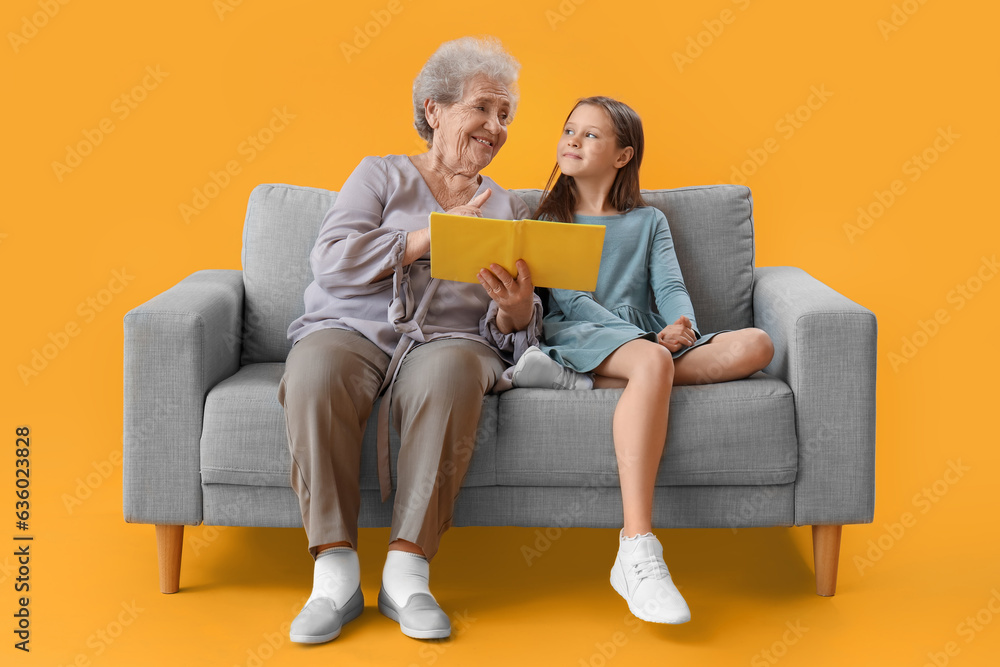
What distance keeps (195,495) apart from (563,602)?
0.83 m

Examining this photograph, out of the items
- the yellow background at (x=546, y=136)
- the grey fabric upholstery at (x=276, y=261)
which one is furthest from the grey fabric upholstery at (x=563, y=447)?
the yellow background at (x=546, y=136)

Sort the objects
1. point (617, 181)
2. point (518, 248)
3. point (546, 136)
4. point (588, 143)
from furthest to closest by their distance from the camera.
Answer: point (546, 136) < point (617, 181) < point (588, 143) < point (518, 248)

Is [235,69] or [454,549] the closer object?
[454,549]

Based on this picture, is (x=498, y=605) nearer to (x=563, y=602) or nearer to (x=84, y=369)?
(x=563, y=602)

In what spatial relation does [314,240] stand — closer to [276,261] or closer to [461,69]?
[276,261]

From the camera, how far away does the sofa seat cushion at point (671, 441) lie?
2.03m

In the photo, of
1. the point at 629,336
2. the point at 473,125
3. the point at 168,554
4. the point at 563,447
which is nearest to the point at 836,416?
the point at 629,336

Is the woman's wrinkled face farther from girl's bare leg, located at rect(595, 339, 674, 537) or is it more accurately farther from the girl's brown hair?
girl's bare leg, located at rect(595, 339, 674, 537)

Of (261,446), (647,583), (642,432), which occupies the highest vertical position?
(642,432)

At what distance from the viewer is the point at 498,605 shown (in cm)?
206

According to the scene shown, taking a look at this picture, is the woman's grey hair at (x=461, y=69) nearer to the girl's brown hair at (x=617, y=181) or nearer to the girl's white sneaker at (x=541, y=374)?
the girl's brown hair at (x=617, y=181)

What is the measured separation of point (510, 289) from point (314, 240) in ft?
2.35

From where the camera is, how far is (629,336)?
216cm

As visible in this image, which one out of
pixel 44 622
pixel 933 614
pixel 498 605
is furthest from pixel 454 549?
pixel 933 614
